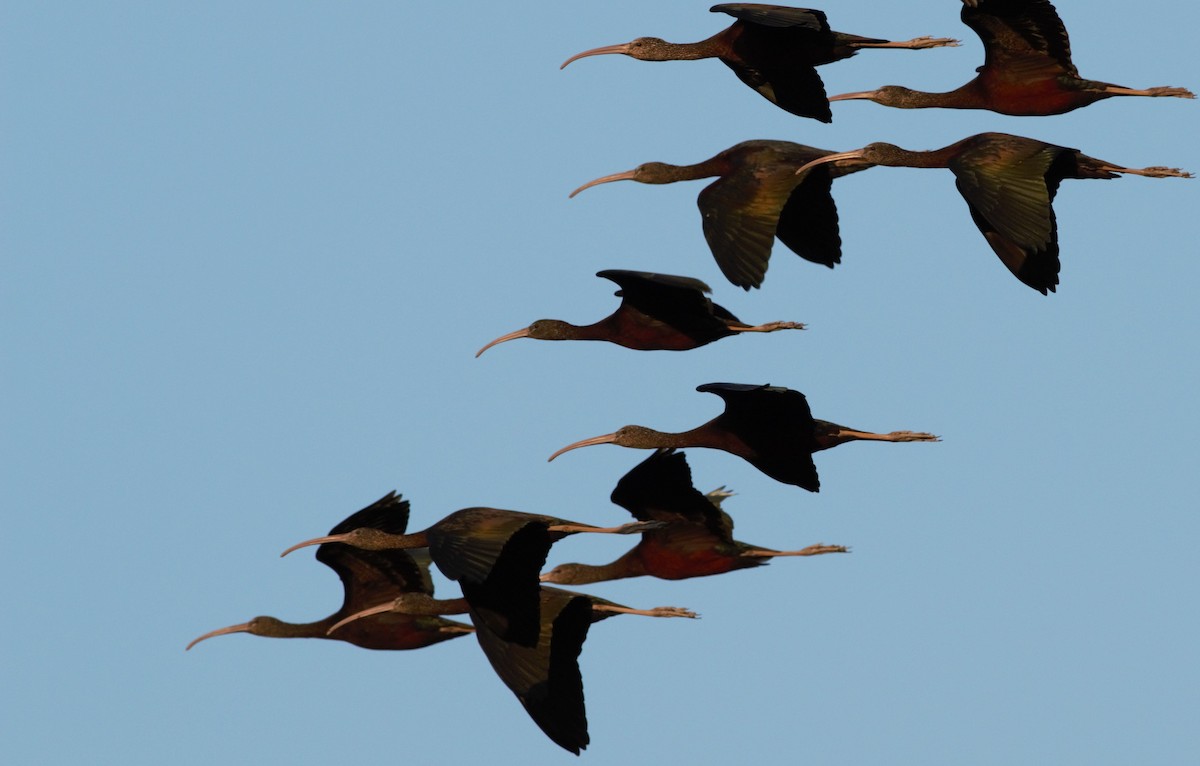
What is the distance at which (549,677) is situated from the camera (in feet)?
101

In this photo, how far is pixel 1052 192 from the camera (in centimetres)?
3366

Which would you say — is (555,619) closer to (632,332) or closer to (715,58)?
(632,332)

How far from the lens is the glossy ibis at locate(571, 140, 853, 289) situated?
33.7 metres

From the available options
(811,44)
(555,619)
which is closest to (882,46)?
(811,44)

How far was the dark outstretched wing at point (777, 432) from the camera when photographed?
33.6 meters

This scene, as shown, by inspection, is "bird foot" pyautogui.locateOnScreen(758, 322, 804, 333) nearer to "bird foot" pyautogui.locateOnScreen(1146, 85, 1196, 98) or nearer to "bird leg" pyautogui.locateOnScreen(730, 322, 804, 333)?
"bird leg" pyautogui.locateOnScreen(730, 322, 804, 333)

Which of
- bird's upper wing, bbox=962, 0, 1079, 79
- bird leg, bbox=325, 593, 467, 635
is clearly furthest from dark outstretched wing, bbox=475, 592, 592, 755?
bird's upper wing, bbox=962, 0, 1079, 79

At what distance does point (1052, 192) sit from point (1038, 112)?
3.59 feet

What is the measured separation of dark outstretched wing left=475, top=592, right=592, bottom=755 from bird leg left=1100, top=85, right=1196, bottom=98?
8701 millimetres

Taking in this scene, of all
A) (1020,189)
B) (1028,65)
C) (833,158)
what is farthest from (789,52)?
(1020,189)

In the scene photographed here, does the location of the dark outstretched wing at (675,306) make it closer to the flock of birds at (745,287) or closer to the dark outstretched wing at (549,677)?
the flock of birds at (745,287)

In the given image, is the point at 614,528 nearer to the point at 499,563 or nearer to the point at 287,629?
the point at 499,563

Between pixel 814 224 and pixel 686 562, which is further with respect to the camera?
pixel 814 224

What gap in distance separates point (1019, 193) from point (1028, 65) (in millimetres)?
2305
